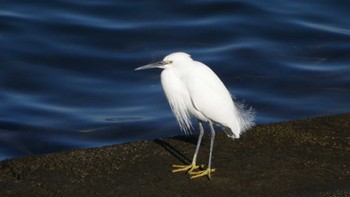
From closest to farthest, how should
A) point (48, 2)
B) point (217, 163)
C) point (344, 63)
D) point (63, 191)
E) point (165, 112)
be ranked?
1. point (63, 191)
2. point (217, 163)
3. point (165, 112)
4. point (344, 63)
5. point (48, 2)

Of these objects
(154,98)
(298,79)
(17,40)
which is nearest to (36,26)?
(17,40)

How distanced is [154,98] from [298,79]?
2.05 meters

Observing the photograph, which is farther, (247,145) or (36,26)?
(36,26)

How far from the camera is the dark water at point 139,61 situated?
30.6 feet

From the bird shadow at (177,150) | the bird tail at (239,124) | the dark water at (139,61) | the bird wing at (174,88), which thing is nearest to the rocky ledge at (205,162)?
the bird shadow at (177,150)

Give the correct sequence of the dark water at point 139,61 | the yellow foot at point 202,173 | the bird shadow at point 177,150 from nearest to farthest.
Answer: the yellow foot at point 202,173 < the bird shadow at point 177,150 < the dark water at point 139,61

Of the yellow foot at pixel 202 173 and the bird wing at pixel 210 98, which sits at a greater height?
the bird wing at pixel 210 98

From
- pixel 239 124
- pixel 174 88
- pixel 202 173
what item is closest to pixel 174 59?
pixel 174 88

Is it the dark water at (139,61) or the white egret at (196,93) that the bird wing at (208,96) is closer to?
the white egret at (196,93)

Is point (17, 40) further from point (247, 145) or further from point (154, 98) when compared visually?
point (247, 145)

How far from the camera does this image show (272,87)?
10.5m

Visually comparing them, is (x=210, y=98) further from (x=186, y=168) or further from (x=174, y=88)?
(x=186, y=168)

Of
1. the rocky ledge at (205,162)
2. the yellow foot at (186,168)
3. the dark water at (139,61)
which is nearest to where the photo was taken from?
the rocky ledge at (205,162)

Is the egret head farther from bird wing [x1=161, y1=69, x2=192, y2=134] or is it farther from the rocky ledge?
the rocky ledge
